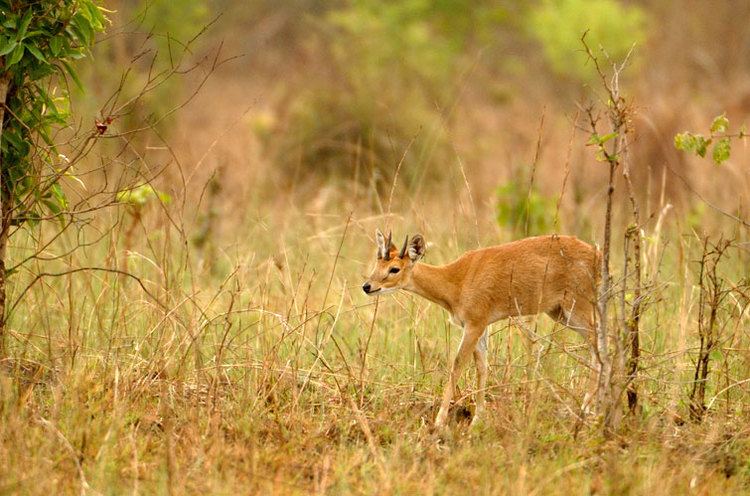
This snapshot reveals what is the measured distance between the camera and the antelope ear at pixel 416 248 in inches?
306

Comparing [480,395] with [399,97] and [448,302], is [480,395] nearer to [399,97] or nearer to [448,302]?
[448,302]

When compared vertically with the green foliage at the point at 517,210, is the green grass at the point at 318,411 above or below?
below

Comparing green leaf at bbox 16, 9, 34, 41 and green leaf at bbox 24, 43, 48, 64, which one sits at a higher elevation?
green leaf at bbox 16, 9, 34, 41

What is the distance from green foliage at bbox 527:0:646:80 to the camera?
21.3m

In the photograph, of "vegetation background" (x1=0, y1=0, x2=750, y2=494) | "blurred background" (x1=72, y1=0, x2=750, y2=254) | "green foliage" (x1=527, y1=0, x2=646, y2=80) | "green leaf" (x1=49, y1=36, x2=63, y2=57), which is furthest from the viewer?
"green foliage" (x1=527, y1=0, x2=646, y2=80)

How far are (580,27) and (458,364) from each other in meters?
15.3

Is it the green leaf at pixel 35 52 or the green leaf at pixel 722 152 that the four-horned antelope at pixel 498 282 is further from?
the green leaf at pixel 35 52

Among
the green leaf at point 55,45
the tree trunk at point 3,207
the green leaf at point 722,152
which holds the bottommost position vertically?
the tree trunk at point 3,207

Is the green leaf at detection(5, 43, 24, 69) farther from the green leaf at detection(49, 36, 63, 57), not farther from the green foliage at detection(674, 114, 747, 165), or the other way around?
the green foliage at detection(674, 114, 747, 165)

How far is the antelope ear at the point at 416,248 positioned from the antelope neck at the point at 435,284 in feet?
0.24

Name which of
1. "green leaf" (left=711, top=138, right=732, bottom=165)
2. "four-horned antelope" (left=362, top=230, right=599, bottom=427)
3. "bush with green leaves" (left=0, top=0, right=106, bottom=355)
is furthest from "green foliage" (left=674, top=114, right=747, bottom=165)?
"bush with green leaves" (left=0, top=0, right=106, bottom=355)

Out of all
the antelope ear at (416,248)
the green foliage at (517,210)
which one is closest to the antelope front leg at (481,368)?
the antelope ear at (416,248)

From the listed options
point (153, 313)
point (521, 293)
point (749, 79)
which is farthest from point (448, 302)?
point (749, 79)

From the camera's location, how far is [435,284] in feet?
25.6
